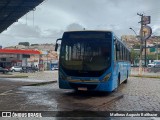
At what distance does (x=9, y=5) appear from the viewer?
26766mm

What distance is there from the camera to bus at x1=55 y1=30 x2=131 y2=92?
49.1ft

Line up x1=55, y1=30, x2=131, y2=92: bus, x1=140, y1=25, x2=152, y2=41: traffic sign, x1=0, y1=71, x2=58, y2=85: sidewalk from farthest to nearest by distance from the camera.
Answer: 1. x1=140, y1=25, x2=152, y2=41: traffic sign
2. x1=0, y1=71, x2=58, y2=85: sidewalk
3. x1=55, y1=30, x2=131, y2=92: bus

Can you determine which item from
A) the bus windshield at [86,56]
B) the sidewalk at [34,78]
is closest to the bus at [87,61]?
the bus windshield at [86,56]

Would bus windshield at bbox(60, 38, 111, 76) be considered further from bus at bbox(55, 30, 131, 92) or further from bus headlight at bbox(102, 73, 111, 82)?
bus headlight at bbox(102, 73, 111, 82)

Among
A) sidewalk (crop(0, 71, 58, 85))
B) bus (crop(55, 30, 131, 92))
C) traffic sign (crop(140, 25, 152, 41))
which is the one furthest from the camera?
traffic sign (crop(140, 25, 152, 41))

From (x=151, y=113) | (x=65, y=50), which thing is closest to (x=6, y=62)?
(x=65, y=50)

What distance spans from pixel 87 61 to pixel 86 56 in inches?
9.1

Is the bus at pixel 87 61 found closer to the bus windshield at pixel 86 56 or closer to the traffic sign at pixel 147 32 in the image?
the bus windshield at pixel 86 56

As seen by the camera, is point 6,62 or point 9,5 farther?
point 6,62

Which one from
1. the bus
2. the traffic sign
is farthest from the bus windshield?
the traffic sign

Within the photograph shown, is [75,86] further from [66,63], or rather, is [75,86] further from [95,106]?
[95,106]

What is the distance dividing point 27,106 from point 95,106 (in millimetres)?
2393

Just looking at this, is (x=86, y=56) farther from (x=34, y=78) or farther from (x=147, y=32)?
(x=147, y=32)

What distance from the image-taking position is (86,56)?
15109 millimetres
